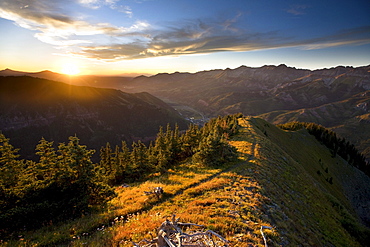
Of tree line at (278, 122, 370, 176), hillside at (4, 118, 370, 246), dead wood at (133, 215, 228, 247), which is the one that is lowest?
tree line at (278, 122, 370, 176)

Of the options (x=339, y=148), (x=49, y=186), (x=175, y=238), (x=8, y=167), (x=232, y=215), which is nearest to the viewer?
(x=175, y=238)

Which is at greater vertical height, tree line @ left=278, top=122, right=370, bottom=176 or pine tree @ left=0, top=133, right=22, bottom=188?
pine tree @ left=0, top=133, right=22, bottom=188

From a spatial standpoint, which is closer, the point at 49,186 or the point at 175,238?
the point at 175,238

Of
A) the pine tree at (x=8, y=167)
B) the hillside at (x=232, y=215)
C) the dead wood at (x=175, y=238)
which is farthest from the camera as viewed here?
the pine tree at (x=8, y=167)

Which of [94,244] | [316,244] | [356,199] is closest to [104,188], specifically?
[94,244]

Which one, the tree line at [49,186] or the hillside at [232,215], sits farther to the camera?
the tree line at [49,186]

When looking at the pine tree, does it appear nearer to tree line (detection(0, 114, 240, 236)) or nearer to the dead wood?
tree line (detection(0, 114, 240, 236))

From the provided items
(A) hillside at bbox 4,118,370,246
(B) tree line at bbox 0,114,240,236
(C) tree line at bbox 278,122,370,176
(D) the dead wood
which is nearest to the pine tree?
(B) tree line at bbox 0,114,240,236

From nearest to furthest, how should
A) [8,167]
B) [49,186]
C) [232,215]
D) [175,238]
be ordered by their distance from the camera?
[175,238], [232,215], [49,186], [8,167]

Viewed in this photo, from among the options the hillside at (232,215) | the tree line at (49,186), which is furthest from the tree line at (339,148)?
the tree line at (49,186)

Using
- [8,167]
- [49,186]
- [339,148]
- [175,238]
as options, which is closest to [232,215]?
[175,238]

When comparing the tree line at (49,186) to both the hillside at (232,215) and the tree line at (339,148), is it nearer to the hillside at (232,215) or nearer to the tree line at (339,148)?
the hillside at (232,215)

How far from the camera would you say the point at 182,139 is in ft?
147

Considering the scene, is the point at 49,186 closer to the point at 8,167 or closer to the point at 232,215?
the point at 8,167
